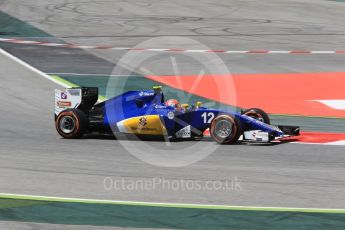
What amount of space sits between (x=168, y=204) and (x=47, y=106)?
953 centimetres

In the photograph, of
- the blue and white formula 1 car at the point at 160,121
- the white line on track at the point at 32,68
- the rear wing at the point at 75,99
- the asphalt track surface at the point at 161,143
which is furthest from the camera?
the white line on track at the point at 32,68

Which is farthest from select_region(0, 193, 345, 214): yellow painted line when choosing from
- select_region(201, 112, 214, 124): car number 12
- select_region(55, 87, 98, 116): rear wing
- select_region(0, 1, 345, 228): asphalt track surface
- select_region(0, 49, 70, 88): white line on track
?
select_region(0, 49, 70, 88): white line on track

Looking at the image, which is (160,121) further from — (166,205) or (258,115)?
(166,205)

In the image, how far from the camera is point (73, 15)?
121ft

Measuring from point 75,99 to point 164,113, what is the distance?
2.07m

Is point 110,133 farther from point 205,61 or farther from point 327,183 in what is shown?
point 205,61

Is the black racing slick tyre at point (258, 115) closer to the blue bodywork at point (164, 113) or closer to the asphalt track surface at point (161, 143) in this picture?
the blue bodywork at point (164, 113)

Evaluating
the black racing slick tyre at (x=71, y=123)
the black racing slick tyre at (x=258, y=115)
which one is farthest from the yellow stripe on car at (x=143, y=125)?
the black racing slick tyre at (x=258, y=115)

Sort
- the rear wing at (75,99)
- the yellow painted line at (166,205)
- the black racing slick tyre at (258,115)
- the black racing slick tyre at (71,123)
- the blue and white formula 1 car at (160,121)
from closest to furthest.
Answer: the yellow painted line at (166,205) < the blue and white formula 1 car at (160,121) < the black racing slick tyre at (71,123) < the black racing slick tyre at (258,115) < the rear wing at (75,99)

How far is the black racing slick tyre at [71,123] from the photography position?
15.3m

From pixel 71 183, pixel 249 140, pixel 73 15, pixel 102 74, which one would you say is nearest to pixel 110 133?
pixel 249 140

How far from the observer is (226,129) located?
14648 millimetres

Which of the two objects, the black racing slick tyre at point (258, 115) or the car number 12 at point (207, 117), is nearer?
the car number 12 at point (207, 117)

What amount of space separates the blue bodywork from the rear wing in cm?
72
